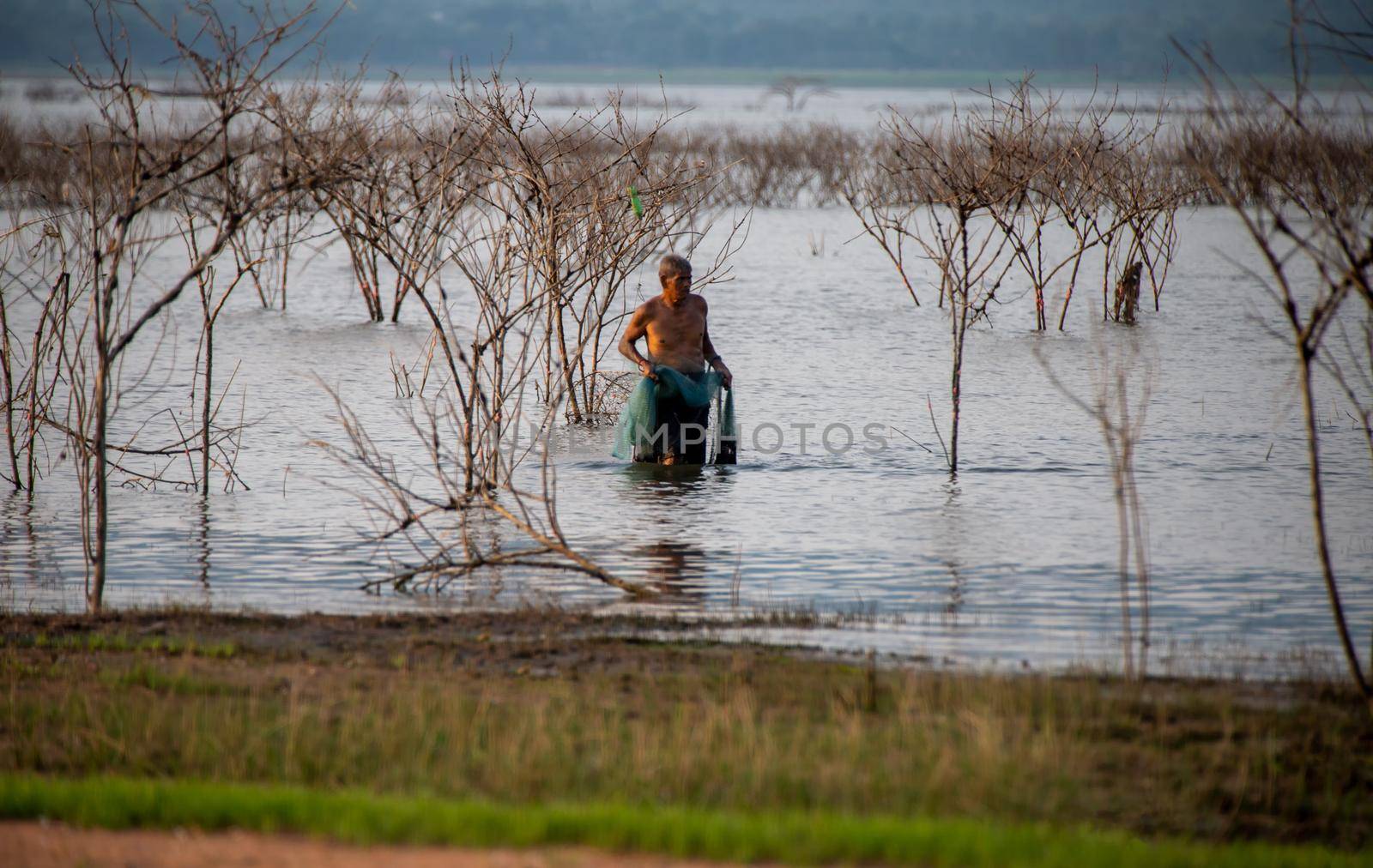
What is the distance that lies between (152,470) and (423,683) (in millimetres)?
7245

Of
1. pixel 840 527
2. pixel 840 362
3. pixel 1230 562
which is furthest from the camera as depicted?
pixel 840 362

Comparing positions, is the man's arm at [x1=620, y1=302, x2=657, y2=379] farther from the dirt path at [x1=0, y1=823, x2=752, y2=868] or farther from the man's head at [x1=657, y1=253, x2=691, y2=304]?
the dirt path at [x1=0, y1=823, x2=752, y2=868]

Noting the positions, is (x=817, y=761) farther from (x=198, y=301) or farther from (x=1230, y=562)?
(x=198, y=301)

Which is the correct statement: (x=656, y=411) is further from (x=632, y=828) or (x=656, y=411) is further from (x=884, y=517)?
(x=632, y=828)

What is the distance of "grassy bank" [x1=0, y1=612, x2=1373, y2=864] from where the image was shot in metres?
5.11

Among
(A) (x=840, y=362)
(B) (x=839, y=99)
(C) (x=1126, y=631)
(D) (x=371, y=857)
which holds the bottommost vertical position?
(D) (x=371, y=857)

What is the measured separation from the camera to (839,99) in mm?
170250

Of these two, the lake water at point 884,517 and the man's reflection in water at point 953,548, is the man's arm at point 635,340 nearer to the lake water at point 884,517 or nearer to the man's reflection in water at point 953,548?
the lake water at point 884,517

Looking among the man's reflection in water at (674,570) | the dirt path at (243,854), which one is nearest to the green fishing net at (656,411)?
the man's reflection in water at (674,570)

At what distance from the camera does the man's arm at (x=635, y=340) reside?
36.7 ft

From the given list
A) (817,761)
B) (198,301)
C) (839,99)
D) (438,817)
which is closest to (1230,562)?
(817,761)

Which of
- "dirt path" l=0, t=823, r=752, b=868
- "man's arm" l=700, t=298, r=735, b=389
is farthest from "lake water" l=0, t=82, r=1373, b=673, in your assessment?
"dirt path" l=0, t=823, r=752, b=868

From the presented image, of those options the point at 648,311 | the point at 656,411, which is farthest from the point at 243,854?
the point at 656,411

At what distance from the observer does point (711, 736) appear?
5.51 metres
